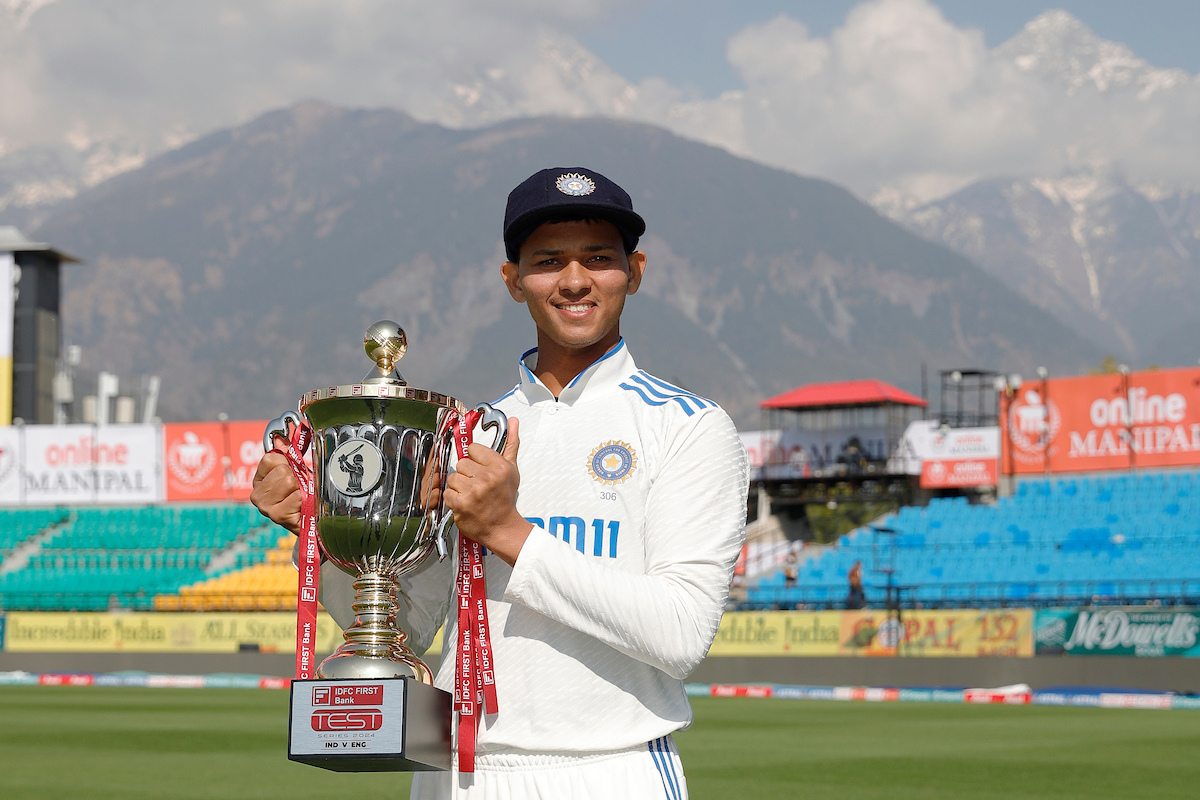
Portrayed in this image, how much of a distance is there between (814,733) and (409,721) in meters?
13.9

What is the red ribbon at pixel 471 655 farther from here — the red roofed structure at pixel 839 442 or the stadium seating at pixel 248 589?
the red roofed structure at pixel 839 442

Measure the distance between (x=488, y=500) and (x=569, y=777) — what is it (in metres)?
0.59

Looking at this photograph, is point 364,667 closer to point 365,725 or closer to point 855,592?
point 365,725

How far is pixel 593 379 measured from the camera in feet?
9.73

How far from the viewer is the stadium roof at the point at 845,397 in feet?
130

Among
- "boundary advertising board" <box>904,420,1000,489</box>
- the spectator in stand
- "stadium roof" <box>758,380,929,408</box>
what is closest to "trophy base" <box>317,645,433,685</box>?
the spectator in stand

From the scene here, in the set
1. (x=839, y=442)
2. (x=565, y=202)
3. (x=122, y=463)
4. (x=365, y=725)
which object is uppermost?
(x=839, y=442)

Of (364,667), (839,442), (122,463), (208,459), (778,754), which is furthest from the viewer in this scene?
(122,463)

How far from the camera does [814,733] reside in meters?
15.8

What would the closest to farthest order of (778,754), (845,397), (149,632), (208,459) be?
(778,754) < (149,632) < (208,459) < (845,397)

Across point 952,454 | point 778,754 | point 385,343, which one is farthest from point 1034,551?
point 385,343

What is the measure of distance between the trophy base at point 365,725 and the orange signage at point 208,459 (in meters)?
38.0

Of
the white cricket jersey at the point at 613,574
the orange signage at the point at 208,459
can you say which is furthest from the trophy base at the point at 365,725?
the orange signage at the point at 208,459

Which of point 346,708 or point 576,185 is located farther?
point 576,185
